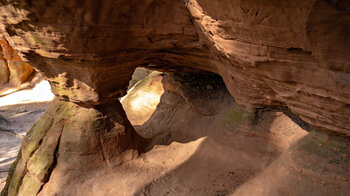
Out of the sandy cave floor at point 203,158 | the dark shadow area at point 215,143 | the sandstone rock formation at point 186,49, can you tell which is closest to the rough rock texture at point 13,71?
the sandstone rock formation at point 186,49

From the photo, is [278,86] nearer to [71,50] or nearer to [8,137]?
[71,50]

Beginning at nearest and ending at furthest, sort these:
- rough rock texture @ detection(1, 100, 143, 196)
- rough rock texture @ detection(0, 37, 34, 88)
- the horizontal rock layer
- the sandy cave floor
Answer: the horizontal rock layer
the sandy cave floor
rough rock texture @ detection(1, 100, 143, 196)
rough rock texture @ detection(0, 37, 34, 88)

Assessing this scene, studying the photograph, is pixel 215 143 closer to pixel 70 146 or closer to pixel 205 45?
pixel 205 45

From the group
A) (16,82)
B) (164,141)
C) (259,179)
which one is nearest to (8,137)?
(16,82)

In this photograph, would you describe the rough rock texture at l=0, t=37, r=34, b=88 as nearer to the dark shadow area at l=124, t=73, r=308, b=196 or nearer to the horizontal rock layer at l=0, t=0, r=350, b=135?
the dark shadow area at l=124, t=73, r=308, b=196

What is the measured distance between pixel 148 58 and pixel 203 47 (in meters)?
0.90

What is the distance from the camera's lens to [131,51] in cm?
314

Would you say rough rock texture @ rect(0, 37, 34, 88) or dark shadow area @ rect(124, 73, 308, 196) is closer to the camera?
dark shadow area @ rect(124, 73, 308, 196)

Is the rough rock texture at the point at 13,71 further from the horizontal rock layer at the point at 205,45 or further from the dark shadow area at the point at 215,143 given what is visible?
the horizontal rock layer at the point at 205,45

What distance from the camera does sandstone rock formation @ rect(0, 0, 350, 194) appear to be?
68.9 inches

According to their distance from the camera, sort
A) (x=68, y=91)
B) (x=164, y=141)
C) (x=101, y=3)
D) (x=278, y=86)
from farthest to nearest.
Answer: (x=164, y=141), (x=68, y=91), (x=101, y=3), (x=278, y=86)

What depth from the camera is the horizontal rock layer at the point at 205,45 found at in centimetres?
173

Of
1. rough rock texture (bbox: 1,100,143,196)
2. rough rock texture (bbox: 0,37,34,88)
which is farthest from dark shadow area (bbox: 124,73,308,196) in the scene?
rough rock texture (bbox: 0,37,34,88)

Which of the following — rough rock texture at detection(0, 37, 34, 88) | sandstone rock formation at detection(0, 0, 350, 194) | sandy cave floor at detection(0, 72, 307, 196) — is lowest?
rough rock texture at detection(0, 37, 34, 88)
